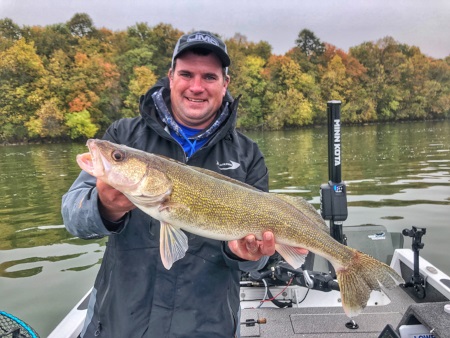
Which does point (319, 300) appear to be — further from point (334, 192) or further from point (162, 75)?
point (162, 75)

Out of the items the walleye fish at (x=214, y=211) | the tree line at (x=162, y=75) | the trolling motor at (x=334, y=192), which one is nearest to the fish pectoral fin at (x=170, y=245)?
the walleye fish at (x=214, y=211)

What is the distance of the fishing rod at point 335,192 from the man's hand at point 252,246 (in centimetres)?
186

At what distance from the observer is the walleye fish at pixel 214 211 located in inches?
83.0

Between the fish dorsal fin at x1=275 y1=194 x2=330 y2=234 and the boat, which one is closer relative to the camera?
the fish dorsal fin at x1=275 y1=194 x2=330 y2=234

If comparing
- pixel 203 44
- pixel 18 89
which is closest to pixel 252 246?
pixel 203 44

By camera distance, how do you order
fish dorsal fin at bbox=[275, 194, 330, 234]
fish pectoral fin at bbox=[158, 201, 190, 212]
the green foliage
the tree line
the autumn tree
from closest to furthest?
1. fish pectoral fin at bbox=[158, 201, 190, 212]
2. fish dorsal fin at bbox=[275, 194, 330, 234]
3. the autumn tree
4. the green foliage
5. the tree line

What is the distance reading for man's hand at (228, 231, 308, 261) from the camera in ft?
7.55

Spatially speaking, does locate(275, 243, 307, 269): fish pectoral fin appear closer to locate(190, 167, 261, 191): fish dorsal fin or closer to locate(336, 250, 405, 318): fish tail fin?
locate(336, 250, 405, 318): fish tail fin

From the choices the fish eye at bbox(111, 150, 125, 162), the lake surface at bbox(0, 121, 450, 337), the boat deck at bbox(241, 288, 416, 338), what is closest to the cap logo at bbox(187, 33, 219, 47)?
the fish eye at bbox(111, 150, 125, 162)

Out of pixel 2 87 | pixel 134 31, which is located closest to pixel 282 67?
pixel 134 31

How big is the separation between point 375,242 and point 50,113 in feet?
155

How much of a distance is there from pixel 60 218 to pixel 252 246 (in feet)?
32.3

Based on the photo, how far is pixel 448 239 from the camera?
820 cm

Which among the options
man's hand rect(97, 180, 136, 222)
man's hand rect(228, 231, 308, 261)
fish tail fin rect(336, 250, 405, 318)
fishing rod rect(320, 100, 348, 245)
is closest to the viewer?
man's hand rect(97, 180, 136, 222)
